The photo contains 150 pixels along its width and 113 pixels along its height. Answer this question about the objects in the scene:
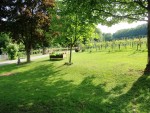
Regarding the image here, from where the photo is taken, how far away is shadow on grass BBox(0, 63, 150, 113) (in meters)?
Answer: 9.54

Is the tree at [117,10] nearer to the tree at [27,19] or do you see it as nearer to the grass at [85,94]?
the grass at [85,94]

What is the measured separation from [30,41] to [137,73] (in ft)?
62.4

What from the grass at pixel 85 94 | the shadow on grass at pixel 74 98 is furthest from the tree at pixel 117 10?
Answer: the shadow on grass at pixel 74 98

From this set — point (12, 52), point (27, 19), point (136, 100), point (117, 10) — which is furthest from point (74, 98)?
point (12, 52)

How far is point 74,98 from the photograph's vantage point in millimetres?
10883

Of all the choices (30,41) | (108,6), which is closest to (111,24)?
(108,6)

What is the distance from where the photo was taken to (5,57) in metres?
44.6

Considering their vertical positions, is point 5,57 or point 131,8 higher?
point 131,8

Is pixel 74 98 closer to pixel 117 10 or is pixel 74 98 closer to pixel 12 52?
pixel 117 10

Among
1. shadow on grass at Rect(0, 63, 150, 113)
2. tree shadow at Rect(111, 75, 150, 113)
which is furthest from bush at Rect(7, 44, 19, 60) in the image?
tree shadow at Rect(111, 75, 150, 113)

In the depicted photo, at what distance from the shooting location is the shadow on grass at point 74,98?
954 centimetres

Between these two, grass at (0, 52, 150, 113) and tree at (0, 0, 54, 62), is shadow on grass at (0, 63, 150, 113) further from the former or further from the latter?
tree at (0, 0, 54, 62)

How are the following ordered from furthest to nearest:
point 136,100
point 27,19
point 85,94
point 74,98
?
1. point 27,19
2. point 85,94
3. point 74,98
4. point 136,100

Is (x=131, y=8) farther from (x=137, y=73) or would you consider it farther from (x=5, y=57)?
(x=5, y=57)
